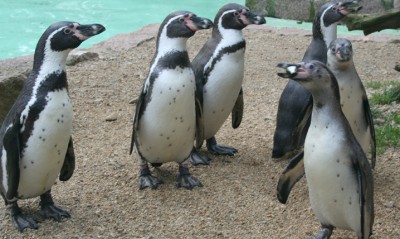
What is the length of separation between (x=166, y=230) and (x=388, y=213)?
142 centimetres

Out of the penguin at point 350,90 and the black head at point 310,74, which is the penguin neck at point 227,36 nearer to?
the penguin at point 350,90

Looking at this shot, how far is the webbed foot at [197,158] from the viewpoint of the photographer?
5371 millimetres

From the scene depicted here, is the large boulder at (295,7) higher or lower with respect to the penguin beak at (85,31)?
lower

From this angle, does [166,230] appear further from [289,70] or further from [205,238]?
[289,70]

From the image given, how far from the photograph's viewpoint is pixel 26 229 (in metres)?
4.25

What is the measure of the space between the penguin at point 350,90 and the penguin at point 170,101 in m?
0.93

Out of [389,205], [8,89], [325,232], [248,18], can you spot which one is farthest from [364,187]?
[8,89]

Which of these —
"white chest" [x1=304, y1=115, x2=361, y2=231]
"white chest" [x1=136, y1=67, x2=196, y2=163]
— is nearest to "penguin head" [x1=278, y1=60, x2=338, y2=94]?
"white chest" [x1=304, y1=115, x2=361, y2=231]

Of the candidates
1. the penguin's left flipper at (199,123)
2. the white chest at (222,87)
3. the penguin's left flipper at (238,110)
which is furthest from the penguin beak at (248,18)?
the penguin's left flipper at (199,123)

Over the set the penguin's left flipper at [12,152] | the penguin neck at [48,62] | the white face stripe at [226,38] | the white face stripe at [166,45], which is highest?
the penguin neck at [48,62]

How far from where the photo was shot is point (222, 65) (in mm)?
5129

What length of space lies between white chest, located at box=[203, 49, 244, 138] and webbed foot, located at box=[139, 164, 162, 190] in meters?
0.65

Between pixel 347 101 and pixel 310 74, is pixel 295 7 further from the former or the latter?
pixel 310 74

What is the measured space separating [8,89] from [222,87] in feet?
6.73
